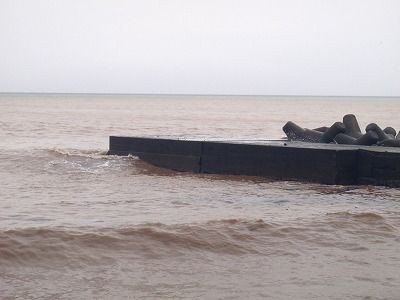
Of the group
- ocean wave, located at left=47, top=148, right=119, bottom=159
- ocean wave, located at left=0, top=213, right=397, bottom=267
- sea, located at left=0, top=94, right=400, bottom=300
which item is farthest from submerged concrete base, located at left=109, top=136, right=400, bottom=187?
ocean wave, located at left=0, top=213, right=397, bottom=267

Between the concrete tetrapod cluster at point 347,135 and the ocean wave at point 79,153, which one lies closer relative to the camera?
the concrete tetrapod cluster at point 347,135

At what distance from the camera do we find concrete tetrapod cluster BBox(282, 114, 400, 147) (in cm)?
1190

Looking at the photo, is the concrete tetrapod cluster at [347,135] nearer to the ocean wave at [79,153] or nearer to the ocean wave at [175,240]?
the ocean wave at [79,153]

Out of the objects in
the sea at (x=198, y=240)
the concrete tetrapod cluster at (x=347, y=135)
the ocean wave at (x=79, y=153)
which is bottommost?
the ocean wave at (x=79, y=153)

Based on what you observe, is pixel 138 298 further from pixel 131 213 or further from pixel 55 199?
pixel 55 199

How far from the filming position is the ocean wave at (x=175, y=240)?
19.5 ft

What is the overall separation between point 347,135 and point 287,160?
6.47ft

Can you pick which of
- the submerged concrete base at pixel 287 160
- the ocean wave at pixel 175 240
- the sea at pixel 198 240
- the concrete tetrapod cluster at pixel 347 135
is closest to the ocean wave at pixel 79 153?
the submerged concrete base at pixel 287 160

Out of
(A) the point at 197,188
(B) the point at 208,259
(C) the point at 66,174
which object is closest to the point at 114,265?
(B) the point at 208,259

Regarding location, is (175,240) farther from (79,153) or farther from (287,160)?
(79,153)

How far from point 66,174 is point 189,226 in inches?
230

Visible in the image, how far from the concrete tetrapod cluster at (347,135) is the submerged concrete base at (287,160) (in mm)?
603

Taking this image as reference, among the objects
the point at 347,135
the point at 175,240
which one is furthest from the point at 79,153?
the point at 175,240

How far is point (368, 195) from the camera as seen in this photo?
961cm
